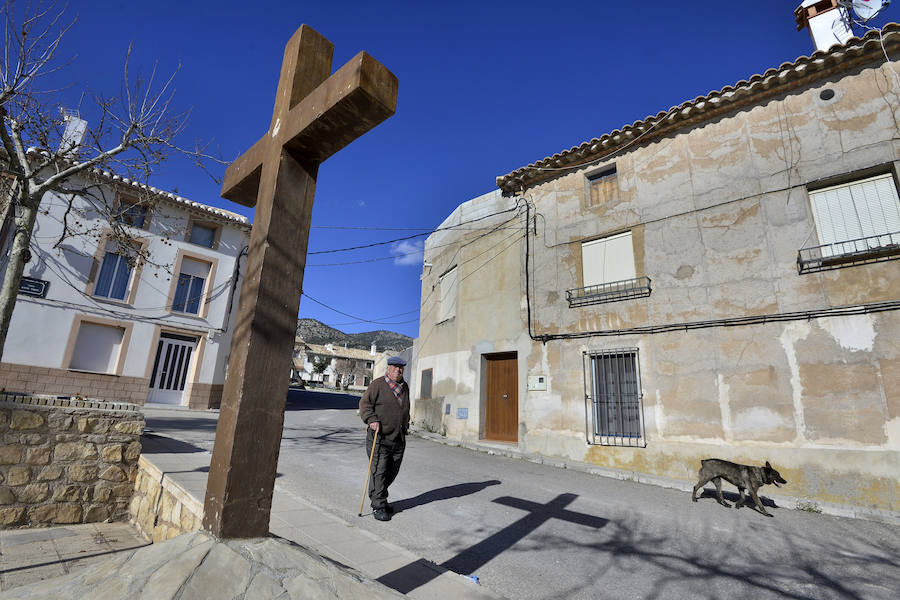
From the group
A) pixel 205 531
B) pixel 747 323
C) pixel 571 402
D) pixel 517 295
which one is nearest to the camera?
pixel 205 531

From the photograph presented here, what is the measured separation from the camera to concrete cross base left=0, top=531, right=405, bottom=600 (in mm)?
1571

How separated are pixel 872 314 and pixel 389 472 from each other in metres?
7.47

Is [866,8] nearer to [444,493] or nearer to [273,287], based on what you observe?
[444,493]

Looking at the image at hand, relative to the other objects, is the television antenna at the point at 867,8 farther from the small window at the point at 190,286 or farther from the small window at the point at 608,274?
the small window at the point at 190,286

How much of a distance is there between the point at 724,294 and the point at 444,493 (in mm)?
6106

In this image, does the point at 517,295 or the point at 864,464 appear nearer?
the point at 864,464

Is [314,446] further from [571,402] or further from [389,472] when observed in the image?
[571,402]

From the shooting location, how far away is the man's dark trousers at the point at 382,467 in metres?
4.63

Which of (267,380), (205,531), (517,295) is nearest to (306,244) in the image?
(267,380)

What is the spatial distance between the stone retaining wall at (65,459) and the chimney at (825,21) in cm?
1405

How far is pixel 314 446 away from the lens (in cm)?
898

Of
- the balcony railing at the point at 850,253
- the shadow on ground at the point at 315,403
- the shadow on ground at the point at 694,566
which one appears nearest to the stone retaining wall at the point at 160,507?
the shadow on ground at the point at 694,566

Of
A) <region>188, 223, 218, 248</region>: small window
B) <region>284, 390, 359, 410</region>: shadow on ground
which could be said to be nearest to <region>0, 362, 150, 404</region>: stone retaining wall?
<region>284, 390, 359, 410</region>: shadow on ground

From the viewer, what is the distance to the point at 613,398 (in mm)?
8984
